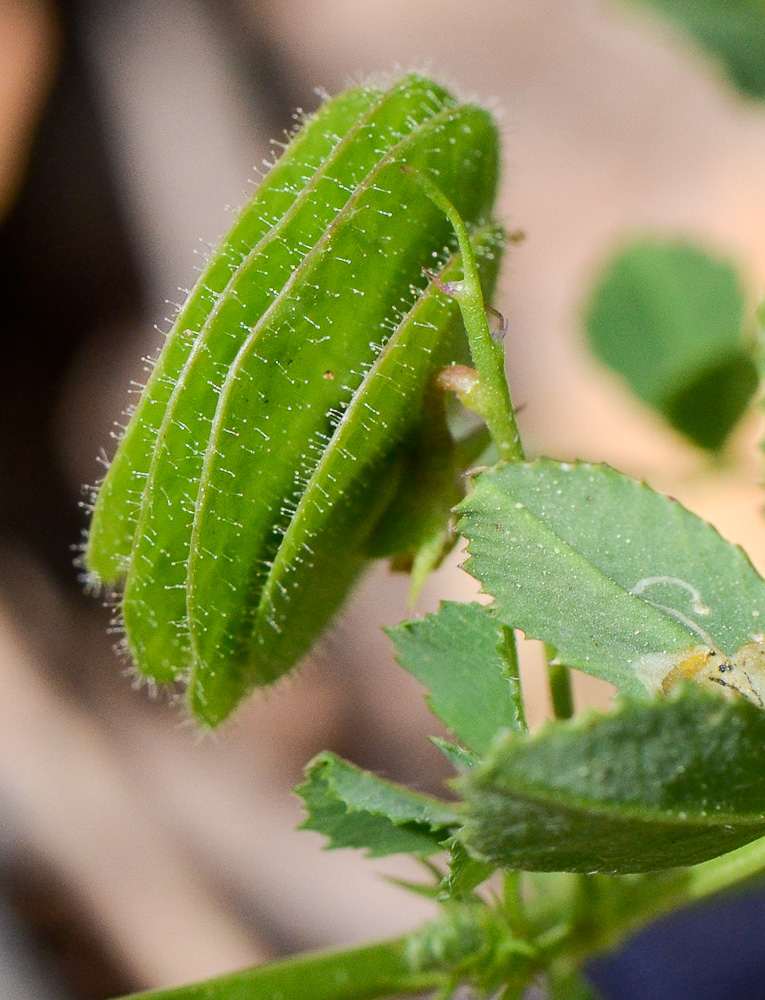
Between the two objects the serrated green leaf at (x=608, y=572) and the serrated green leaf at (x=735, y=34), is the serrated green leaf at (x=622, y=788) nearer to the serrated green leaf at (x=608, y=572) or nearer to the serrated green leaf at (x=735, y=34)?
the serrated green leaf at (x=608, y=572)

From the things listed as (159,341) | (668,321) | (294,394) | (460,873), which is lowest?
(460,873)

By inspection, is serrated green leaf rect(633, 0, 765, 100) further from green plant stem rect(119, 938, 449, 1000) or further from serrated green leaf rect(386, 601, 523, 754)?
green plant stem rect(119, 938, 449, 1000)

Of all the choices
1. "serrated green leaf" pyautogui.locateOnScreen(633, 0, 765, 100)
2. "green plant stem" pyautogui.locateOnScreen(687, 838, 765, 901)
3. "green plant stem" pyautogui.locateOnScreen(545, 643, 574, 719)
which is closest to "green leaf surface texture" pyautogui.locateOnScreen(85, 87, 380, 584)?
"green plant stem" pyautogui.locateOnScreen(545, 643, 574, 719)

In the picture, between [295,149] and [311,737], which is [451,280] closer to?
[295,149]

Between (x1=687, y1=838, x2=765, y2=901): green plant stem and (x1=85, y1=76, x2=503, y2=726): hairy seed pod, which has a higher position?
(x1=85, y1=76, x2=503, y2=726): hairy seed pod

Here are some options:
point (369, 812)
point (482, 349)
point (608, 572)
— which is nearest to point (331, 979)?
point (369, 812)

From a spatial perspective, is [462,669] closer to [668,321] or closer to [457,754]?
[457,754]

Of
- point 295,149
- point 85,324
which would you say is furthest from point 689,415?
point 85,324
